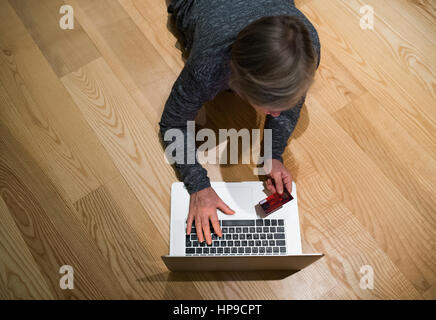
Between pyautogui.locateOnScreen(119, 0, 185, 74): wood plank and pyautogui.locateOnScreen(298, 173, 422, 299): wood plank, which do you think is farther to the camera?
pyautogui.locateOnScreen(119, 0, 185, 74): wood plank

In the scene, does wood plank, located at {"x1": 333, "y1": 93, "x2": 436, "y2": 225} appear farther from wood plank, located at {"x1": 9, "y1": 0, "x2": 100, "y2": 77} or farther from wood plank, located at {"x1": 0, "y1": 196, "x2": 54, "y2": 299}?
wood plank, located at {"x1": 0, "y1": 196, "x2": 54, "y2": 299}

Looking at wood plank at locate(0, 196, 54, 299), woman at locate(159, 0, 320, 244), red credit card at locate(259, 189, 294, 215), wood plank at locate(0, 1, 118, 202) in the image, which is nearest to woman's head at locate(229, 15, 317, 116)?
woman at locate(159, 0, 320, 244)

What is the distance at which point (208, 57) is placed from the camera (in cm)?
69

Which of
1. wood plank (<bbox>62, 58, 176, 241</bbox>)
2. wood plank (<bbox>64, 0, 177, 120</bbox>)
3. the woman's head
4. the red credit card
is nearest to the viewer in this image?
the woman's head

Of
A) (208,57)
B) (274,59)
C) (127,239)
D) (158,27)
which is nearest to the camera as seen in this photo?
(274,59)

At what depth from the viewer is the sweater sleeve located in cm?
73

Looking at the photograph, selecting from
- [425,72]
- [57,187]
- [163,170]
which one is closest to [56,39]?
[57,187]

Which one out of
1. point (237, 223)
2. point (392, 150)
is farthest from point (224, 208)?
point (392, 150)

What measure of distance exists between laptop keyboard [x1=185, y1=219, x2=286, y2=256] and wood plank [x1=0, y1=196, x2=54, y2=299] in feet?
1.68

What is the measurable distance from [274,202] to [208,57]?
0.45 metres

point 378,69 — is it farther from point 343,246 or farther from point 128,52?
point 128,52
